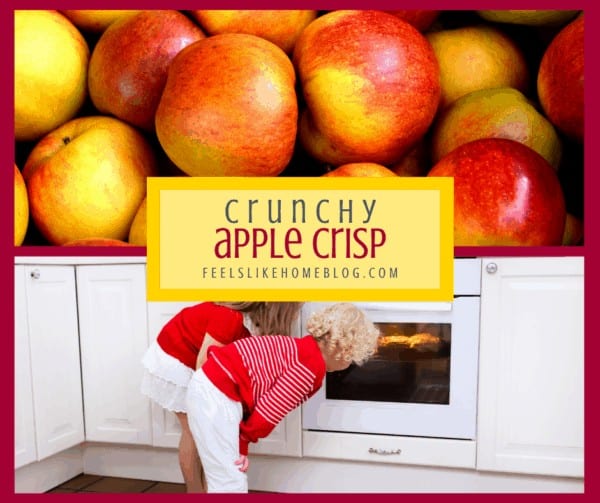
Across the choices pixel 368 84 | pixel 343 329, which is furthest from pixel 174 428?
pixel 368 84

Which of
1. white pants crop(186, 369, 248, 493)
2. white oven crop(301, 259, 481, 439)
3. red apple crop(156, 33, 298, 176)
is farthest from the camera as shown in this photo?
white oven crop(301, 259, 481, 439)

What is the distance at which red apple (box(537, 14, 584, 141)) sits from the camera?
1.69ft

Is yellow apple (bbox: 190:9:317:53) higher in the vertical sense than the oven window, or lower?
higher

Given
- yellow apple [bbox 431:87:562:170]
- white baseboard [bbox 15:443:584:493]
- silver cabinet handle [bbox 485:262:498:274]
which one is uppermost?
yellow apple [bbox 431:87:562:170]

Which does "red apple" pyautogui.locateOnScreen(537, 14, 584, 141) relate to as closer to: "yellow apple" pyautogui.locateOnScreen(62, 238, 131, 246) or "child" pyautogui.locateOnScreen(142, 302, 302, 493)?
"child" pyautogui.locateOnScreen(142, 302, 302, 493)

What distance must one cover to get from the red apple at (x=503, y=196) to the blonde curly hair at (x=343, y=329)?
176 mm

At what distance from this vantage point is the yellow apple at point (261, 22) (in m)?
0.54

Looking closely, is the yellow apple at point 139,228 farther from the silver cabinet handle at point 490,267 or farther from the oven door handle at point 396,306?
the silver cabinet handle at point 490,267

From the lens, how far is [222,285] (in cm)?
53

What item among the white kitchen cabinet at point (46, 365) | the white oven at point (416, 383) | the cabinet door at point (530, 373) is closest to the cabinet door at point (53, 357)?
the white kitchen cabinet at point (46, 365)

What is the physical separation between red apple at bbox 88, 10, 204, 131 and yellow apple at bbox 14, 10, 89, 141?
0.02m

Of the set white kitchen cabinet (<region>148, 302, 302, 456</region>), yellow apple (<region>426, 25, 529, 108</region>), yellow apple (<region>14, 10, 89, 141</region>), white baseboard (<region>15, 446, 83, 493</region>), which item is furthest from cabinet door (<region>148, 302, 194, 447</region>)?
yellow apple (<region>426, 25, 529, 108</region>)

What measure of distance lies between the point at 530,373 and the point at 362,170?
0.40 metres

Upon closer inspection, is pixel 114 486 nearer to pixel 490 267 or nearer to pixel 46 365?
pixel 46 365
